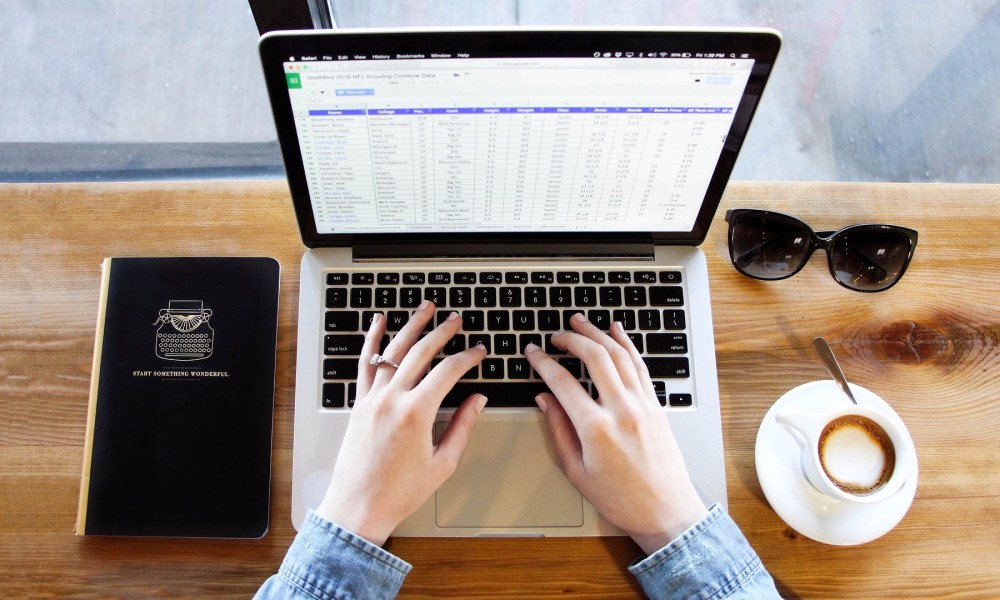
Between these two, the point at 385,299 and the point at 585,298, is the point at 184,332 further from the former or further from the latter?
the point at 585,298

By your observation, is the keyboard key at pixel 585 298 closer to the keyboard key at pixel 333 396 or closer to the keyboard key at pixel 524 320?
the keyboard key at pixel 524 320

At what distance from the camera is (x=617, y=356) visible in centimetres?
67

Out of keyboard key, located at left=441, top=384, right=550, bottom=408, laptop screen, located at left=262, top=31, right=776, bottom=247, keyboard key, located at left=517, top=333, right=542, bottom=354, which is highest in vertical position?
laptop screen, located at left=262, top=31, right=776, bottom=247

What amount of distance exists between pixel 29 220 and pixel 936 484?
1.10m

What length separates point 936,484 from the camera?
70 cm

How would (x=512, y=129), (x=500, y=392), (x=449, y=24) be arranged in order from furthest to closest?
(x=449, y=24) < (x=500, y=392) < (x=512, y=129)

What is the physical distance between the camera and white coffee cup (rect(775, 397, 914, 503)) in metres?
0.61

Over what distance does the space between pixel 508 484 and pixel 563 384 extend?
0.41 feet

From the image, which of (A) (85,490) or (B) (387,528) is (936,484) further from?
(A) (85,490)

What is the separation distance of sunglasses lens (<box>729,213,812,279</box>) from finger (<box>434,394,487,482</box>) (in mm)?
363

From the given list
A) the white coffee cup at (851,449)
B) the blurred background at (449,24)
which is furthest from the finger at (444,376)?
the blurred background at (449,24)

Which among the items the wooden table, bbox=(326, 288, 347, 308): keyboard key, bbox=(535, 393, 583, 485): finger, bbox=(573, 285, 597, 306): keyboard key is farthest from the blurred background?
bbox=(535, 393, 583, 485): finger

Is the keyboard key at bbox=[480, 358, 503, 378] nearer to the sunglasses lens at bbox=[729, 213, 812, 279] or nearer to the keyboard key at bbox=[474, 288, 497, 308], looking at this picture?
the keyboard key at bbox=[474, 288, 497, 308]

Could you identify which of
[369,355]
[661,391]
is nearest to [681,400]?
[661,391]
